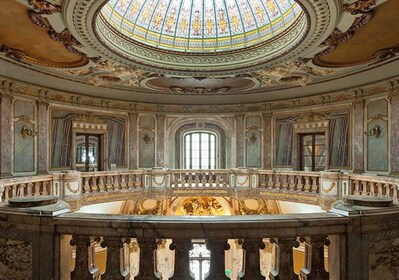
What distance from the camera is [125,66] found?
1075cm

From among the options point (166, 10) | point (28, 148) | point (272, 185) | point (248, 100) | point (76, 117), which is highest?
point (166, 10)

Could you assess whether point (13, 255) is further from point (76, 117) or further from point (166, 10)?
point (76, 117)

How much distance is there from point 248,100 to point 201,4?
19.0 feet

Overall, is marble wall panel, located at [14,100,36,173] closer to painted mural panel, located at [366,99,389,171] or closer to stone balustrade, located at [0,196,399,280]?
stone balustrade, located at [0,196,399,280]

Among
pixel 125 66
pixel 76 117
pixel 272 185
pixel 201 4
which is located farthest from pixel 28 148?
pixel 272 185

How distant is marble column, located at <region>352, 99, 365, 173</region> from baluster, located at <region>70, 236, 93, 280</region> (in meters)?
12.6

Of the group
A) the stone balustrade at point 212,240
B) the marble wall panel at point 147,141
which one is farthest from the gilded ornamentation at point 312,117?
the stone balustrade at point 212,240

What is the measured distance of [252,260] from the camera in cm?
257

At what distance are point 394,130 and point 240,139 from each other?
23.6ft

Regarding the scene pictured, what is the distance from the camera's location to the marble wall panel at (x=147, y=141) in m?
16.0

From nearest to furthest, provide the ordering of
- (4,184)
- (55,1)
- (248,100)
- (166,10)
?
(55,1)
(4,184)
(166,10)
(248,100)

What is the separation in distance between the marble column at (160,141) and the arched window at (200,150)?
151cm

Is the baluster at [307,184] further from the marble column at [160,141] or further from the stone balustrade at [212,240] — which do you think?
the stone balustrade at [212,240]

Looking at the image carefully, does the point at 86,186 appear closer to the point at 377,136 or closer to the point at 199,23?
the point at 199,23
